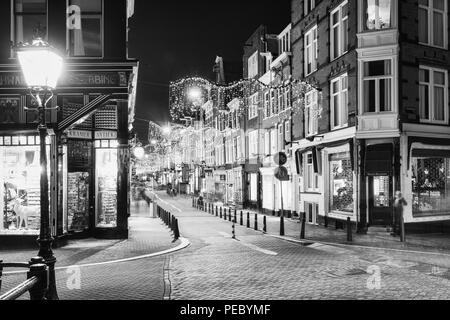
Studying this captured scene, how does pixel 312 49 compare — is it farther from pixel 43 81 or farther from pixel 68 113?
pixel 43 81

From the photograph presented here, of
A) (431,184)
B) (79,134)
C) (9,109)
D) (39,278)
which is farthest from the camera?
(431,184)

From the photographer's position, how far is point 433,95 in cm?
2203

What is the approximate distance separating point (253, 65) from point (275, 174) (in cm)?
2284

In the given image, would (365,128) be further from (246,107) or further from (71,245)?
(246,107)

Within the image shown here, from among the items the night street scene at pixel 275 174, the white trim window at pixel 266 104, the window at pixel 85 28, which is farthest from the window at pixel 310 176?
the window at pixel 85 28

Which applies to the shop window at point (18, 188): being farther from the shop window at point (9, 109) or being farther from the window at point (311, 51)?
the window at point (311, 51)

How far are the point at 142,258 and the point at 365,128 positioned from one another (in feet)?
39.6

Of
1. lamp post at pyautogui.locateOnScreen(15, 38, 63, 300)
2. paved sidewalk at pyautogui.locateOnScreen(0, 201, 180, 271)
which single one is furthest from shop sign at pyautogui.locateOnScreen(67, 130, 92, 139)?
lamp post at pyautogui.locateOnScreen(15, 38, 63, 300)

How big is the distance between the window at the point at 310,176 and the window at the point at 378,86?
6.28 meters

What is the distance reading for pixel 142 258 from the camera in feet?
47.1

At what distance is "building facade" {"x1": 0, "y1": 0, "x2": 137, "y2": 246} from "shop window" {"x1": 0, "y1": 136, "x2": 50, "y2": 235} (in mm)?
32

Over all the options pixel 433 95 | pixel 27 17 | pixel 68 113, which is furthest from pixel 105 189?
pixel 433 95
